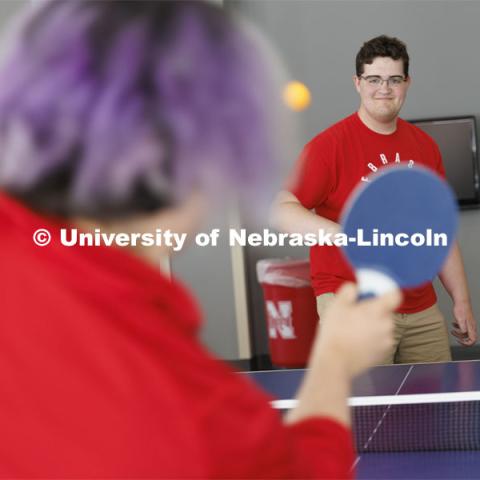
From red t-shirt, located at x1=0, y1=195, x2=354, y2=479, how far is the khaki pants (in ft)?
9.60

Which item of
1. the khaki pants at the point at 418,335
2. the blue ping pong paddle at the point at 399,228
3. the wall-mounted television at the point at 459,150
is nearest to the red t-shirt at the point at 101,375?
the blue ping pong paddle at the point at 399,228

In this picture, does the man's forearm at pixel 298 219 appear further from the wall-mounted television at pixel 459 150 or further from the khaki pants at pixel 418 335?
the wall-mounted television at pixel 459 150

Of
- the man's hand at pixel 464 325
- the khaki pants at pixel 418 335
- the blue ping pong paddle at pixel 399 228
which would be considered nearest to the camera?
the blue ping pong paddle at pixel 399 228

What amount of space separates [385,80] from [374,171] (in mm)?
391

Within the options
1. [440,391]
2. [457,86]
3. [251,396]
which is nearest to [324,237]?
[440,391]

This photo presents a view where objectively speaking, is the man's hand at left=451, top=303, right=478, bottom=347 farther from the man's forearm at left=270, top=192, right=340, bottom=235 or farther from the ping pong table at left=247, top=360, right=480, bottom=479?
the ping pong table at left=247, top=360, right=480, bottom=479

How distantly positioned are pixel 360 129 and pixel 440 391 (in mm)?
1258

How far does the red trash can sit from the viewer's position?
701 cm

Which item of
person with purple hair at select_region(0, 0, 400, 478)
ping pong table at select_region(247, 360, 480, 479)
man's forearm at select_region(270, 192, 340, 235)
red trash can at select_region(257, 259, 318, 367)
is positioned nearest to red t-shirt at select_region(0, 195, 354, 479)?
person with purple hair at select_region(0, 0, 400, 478)

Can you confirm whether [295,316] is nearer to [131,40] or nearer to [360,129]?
[360,129]

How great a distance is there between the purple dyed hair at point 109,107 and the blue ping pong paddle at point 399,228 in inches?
14.4

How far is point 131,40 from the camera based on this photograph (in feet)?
2.43

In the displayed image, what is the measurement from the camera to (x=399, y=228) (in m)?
1.29

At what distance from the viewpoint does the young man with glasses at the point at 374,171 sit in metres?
3.69
